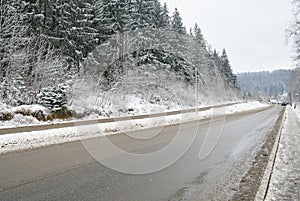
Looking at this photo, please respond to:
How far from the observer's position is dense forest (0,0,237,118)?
75.3 feet

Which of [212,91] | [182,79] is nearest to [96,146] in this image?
[182,79]

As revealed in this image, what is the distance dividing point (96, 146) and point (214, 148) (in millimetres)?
4577

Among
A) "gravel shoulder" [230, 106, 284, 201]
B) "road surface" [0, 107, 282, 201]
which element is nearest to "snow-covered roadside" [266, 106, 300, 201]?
"gravel shoulder" [230, 106, 284, 201]

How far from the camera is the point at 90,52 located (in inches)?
1441

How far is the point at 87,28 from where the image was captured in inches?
1389

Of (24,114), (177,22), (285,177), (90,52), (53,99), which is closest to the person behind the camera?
(285,177)

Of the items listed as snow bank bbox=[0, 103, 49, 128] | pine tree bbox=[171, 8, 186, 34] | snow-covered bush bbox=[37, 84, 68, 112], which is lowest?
snow bank bbox=[0, 103, 49, 128]

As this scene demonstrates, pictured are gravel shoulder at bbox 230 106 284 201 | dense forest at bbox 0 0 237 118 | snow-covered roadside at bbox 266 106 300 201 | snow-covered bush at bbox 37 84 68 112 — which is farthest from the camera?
dense forest at bbox 0 0 237 118

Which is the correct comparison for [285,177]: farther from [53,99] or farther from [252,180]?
[53,99]

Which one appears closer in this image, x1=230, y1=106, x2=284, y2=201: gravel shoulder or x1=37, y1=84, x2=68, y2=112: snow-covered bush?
x1=230, y1=106, x2=284, y2=201: gravel shoulder

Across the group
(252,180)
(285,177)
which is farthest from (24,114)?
(285,177)

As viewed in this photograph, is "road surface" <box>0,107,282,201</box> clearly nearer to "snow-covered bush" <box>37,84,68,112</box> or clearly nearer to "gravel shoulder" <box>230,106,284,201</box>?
"gravel shoulder" <box>230,106,284,201</box>

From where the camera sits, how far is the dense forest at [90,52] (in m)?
22.9

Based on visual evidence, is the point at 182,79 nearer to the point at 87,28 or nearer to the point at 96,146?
the point at 87,28
